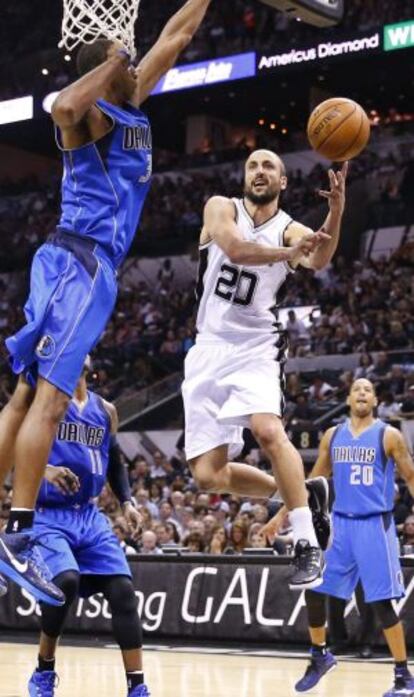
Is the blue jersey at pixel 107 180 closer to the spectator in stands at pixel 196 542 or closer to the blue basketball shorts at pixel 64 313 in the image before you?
the blue basketball shorts at pixel 64 313

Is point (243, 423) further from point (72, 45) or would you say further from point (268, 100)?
point (268, 100)

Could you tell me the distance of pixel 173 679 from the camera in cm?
923

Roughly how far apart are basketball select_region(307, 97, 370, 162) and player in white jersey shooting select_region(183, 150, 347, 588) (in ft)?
1.03

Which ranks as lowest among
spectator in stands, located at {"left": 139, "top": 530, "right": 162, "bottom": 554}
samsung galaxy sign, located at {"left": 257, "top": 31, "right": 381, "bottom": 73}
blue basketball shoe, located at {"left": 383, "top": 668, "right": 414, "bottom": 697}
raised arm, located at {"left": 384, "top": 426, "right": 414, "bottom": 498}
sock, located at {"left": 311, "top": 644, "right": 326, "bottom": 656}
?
blue basketball shoe, located at {"left": 383, "top": 668, "right": 414, "bottom": 697}

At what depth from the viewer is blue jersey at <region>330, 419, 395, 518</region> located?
Result: 30.2ft

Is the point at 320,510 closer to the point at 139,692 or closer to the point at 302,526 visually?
the point at 302,526

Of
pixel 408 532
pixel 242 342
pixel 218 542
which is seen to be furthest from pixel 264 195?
pixel 218 542

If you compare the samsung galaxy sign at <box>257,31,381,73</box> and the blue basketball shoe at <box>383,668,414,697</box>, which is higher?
the samsung galaxy sign at <box>257,31,381,73</box>

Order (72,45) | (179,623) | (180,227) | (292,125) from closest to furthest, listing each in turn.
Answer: (72,45)
(179,623)
(180,227)
(292,125)

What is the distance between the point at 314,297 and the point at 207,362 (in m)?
16.5

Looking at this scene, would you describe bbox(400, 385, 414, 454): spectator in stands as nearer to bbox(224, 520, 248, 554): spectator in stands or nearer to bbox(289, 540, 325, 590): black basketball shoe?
bbox(224, 520, 248, 554): spectator in stands

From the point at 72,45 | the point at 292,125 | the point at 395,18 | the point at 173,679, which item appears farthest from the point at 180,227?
the point at 72,45

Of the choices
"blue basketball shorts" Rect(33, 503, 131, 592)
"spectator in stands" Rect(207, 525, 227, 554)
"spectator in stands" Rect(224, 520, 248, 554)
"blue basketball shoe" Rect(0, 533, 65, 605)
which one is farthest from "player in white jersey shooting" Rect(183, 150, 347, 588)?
"spectator in stands" Rect(224, 520, 248, 554)

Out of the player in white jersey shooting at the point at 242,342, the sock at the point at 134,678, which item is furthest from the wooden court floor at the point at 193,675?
the player in white jersey shooting at the point at 242,342
